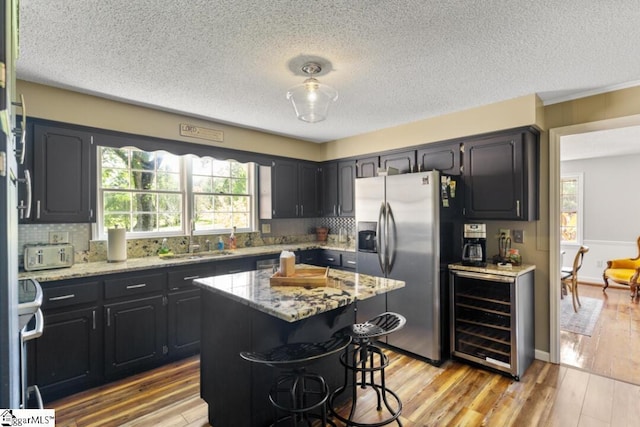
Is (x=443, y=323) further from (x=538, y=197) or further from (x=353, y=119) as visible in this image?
(x=353, y=119)

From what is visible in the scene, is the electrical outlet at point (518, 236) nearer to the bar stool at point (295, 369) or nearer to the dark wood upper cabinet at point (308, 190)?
the bar stool at point (295, 369)

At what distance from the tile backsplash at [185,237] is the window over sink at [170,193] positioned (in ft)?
0.39

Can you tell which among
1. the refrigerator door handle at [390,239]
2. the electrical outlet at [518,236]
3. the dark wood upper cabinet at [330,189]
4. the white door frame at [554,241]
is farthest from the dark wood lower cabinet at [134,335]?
the white door frame at [554,241]

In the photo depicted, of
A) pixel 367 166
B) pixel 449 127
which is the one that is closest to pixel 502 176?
pixel 449 127

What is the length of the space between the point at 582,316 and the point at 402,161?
3.27m

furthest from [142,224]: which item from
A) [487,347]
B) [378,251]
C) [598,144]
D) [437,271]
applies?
[598,144]

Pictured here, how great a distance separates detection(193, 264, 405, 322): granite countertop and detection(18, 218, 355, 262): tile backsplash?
1672 millimetres

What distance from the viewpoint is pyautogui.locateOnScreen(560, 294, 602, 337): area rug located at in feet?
12.9

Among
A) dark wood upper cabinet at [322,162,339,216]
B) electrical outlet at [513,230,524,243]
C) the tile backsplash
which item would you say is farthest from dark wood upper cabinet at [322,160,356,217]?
electrical outlet at [513,230,524,243]

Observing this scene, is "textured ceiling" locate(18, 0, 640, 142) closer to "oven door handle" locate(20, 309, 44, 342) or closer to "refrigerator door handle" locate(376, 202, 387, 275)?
"refrigerator door handle" locate(376, 202, 387, 275)

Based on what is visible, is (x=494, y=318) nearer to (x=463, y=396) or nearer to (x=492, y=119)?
(x=463, y=396)

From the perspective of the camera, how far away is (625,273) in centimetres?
521

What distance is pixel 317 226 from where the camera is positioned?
17.4 ft

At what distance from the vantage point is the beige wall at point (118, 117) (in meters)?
2.68
